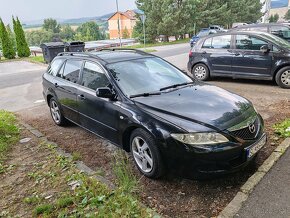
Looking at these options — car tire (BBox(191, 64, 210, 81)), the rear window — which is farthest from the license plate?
car tire (BBox(191, 64, 210, 81))

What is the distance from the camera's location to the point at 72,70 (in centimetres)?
534

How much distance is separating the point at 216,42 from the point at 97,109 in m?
5.94

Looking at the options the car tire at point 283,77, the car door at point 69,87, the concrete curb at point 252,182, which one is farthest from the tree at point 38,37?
the concrete curb at point 252,182

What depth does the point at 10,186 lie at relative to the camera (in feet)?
12.8

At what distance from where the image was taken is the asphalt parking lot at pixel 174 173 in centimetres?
317

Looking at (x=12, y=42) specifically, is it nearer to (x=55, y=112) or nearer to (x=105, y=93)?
(x=55, y=112)

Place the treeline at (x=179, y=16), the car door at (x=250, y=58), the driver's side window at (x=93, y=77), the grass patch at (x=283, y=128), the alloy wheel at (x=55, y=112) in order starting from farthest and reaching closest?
the treeline at (x=179, y=16) < the car door at (x=250, y=58) < the alloy wheel at (x=55, y=112) < the grass patch at (x=283, y=128) < the driver's side window at (x=93, y=77)

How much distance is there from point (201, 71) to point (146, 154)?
6.51 m

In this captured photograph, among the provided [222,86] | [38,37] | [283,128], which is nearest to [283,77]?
[222,86]

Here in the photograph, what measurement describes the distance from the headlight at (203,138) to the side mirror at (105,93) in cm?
136

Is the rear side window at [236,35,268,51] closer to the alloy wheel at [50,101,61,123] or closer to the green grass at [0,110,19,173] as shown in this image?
the alloy wheel at [50,101,61,123]

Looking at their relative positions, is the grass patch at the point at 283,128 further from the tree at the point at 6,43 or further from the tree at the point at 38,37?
the tree at the point at 38,37

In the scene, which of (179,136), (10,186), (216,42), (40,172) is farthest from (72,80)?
(216,42)

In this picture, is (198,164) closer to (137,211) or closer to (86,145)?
(137,211)
